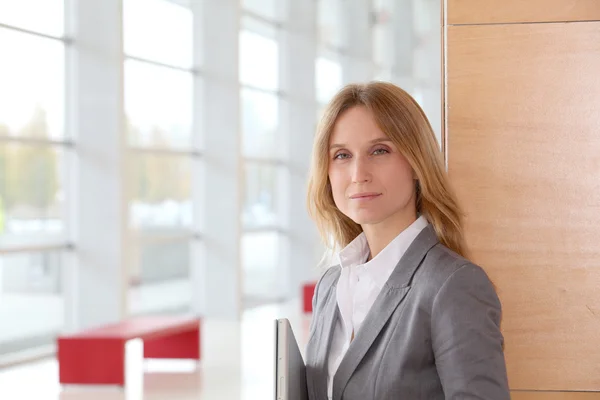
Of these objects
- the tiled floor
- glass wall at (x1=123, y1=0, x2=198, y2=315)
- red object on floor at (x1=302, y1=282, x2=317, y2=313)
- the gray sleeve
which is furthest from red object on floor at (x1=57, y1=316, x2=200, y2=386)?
the gray sleeve

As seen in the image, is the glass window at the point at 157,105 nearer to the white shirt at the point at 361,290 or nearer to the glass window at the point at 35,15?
the glass window at the point at 35,15

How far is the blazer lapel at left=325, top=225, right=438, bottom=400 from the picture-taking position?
91.2 inches

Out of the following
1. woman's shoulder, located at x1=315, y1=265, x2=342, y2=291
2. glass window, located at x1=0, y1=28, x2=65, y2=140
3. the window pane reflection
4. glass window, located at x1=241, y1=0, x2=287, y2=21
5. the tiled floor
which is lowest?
the tiled floor

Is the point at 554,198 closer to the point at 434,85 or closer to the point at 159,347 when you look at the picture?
the point at 159,347

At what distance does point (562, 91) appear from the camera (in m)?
2.96

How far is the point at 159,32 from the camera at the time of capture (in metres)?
13.7

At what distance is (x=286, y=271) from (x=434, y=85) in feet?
23.9

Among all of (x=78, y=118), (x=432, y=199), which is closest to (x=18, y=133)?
(x=78, y=118)

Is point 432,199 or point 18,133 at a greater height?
point 18,133

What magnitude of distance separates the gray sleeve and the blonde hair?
0.92 ft

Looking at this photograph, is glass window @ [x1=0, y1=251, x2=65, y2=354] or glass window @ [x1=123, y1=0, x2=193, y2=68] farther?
glass window @ [x1=123, y1=0, x2=193, y2=68]

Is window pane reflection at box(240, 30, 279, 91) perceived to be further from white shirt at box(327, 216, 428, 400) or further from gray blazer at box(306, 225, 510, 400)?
gray blazer at box(306, 225, 510, 400)

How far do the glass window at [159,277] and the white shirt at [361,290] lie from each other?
11069 mm

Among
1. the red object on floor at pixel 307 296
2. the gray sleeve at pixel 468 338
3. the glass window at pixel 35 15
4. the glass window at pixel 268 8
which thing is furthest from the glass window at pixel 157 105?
the gray sleeve at pixel 468 338
